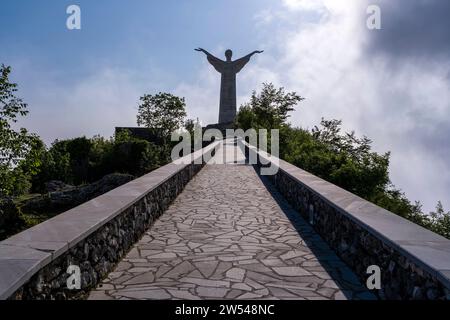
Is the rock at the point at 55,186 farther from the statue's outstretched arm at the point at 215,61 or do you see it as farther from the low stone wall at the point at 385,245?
the statue's outstretched arm at the point at 215,61

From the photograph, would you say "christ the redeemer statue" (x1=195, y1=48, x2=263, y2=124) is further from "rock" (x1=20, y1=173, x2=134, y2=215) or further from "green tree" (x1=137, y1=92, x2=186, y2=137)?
"rock" (x1=20, y1=173, x2=134, y2=215)

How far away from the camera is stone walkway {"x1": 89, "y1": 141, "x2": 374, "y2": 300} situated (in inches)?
143

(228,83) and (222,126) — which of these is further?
(228,83)

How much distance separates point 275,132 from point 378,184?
12.2m

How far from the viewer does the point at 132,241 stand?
16.4ft

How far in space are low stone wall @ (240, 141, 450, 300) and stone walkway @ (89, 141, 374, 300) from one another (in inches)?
8.9

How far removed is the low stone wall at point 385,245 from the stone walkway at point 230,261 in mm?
225

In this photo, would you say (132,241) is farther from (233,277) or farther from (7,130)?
(7,130)

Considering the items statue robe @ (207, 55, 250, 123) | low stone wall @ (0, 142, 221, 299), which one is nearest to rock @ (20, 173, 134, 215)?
low stone wall @ (0, 142, 221, 299)

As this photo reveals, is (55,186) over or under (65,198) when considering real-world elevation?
over

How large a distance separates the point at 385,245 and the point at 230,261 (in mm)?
1807

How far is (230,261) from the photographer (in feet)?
14.8

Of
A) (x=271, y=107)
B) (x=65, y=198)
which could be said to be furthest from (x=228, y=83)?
(x=65, y=198)

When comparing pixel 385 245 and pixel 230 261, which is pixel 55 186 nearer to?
pixel 230 261
